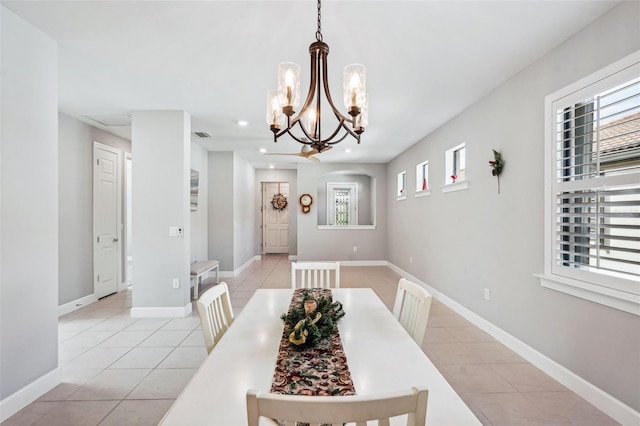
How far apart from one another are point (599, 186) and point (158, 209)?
13.4ft

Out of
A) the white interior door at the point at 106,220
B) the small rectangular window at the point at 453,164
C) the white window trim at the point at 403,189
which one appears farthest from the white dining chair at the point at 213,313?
the white window trim at the point at 403,189

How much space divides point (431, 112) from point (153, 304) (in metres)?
4.11

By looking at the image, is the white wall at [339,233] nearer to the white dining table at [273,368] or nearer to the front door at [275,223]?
the front door at [275,223]

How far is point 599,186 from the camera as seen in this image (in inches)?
76.3

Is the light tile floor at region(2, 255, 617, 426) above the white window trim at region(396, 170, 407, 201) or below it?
below

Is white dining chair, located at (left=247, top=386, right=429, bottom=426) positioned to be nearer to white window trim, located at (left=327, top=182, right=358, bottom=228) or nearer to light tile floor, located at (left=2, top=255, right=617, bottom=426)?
light tile floor, located at (left=2, top=255, right=617, bottom=426)

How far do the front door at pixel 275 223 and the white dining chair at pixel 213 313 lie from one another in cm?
741

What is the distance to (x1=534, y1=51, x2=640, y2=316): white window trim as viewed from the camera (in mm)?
1750

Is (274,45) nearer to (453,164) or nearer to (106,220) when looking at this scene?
(453,164)

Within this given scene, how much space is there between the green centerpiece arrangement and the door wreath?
7.65 metres

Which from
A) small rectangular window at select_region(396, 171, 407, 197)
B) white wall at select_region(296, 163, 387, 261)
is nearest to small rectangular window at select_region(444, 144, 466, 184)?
small rectangular window at select_region(396, 171, 407, 197)

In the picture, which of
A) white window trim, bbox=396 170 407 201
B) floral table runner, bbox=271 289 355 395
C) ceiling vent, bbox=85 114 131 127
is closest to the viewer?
floral table runner, bbox=271 289 355 395

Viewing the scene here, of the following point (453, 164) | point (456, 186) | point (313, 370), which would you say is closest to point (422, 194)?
point (453, 164)

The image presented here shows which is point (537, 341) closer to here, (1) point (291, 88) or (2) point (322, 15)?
(1) point (291, 88)
